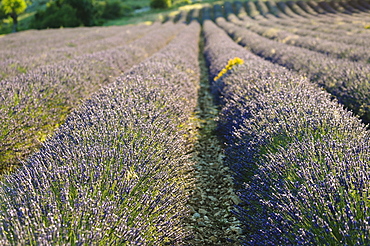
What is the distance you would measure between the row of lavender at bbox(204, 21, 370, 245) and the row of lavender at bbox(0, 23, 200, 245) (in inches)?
23.4

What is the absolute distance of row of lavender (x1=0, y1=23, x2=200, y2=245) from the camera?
4.66ft

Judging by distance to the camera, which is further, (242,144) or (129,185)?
(242,144)

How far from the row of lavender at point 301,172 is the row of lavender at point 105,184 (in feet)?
1.95

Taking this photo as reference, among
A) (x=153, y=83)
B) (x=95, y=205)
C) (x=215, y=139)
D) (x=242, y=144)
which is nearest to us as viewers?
(x=95, y=205)

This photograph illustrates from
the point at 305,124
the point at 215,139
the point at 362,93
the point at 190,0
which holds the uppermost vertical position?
the point at 190,0

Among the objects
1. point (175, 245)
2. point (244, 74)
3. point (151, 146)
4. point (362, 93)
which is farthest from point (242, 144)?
point (362, 93)

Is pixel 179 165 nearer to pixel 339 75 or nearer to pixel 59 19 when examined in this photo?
pixel 339 75

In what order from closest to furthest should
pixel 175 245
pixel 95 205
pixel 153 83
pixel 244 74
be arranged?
pixel 95 205 < pixel 175 245 < pixel 153 83 < pixel 244 74

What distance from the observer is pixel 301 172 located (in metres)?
1.78

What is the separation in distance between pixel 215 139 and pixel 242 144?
1364 mm

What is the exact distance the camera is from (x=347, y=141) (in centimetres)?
208

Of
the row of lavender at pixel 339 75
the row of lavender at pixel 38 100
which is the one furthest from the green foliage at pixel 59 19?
the row of lavender at pixel 339 75

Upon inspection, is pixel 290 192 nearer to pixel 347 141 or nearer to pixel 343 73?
pixel 347 141

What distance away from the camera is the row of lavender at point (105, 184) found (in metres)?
1.42
